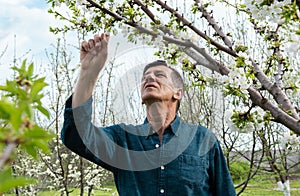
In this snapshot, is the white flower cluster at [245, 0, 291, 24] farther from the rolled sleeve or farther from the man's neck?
the rolled sleeve

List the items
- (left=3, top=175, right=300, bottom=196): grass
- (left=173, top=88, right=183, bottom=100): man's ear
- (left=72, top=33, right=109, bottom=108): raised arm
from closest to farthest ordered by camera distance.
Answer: (left=72, top=33, right=109, bottom=108): raised arm < (left=173, top=88, right=183, bottom=100): man's ear < (left=3, top=175, right=300, bottom=196): grass

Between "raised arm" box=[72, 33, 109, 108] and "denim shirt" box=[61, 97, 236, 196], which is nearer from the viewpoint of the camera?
"raised arm" box=[72, 33, 109, 108]

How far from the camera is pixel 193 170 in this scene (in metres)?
2.18

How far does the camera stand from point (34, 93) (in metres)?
0.41

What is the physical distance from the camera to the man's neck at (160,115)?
7.19 feet

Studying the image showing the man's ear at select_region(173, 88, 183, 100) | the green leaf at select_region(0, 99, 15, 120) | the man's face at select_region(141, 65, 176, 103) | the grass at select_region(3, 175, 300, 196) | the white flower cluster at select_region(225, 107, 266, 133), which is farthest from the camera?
the grass at select_region(3, 175, 300, 196)

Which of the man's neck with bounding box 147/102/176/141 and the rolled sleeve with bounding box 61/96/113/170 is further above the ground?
the man's neck with bounding box 147/102/176/141

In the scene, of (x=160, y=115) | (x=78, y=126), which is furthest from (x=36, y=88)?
(x=160, y=115)

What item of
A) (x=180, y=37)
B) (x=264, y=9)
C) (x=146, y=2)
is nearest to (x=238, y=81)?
A: (x=264, y=9)

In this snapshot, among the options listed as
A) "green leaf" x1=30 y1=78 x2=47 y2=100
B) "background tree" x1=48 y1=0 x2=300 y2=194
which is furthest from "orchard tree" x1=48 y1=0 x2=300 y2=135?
"green leaf" x1=30 y1=78 x2=47 y2=100

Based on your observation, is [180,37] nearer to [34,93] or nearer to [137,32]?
[137,32]

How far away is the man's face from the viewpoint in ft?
7.00

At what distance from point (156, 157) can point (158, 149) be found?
0.05m

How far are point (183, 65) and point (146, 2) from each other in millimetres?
541
